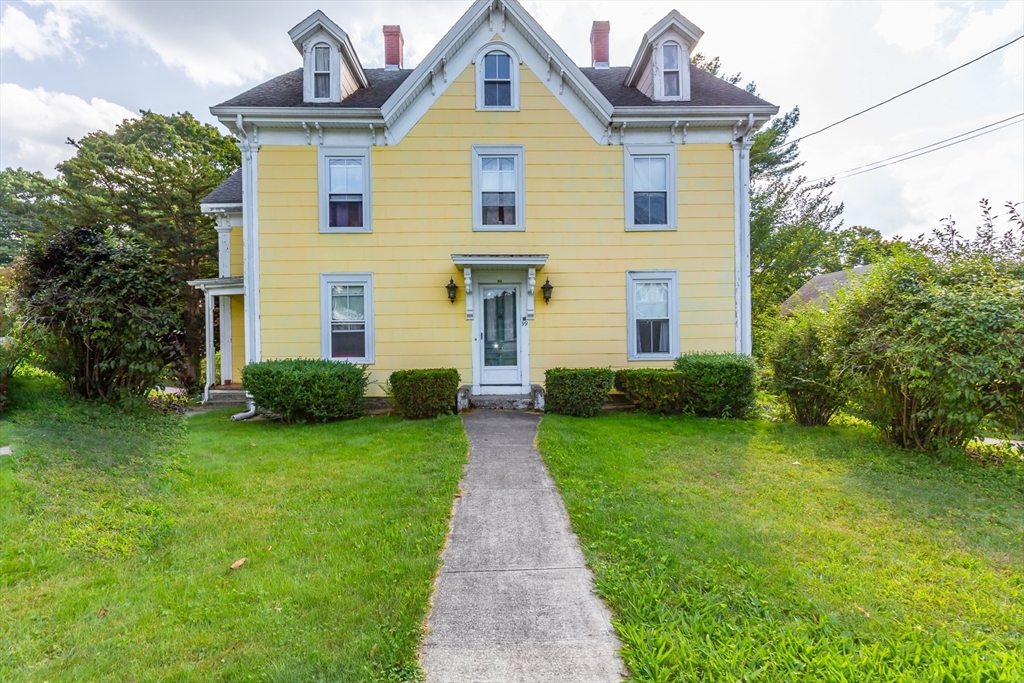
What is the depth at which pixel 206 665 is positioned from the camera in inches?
84.1

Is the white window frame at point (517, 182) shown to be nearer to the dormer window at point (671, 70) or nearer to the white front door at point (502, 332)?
the white front door at point (502, 332)

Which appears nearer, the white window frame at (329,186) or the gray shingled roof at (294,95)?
the gray shingled roof at (294,95)

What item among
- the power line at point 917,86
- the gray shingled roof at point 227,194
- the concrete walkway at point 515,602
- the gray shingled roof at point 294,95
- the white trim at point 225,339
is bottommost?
the concrete walkway at point 515,602

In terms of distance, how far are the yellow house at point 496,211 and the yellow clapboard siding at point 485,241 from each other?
0.10ft

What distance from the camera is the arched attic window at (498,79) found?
9047mm

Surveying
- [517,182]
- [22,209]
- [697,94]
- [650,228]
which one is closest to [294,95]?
[517,182]

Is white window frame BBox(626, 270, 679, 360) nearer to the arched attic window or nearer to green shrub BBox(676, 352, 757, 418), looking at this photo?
green shrub BBox(676, 352, 757, 418)

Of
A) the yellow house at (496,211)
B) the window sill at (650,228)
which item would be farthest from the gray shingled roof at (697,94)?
the window sill at (650,228)

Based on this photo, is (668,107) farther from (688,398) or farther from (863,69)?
(863,69)

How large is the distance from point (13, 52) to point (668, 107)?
49.9ft

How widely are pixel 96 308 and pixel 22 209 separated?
23316 millimetres

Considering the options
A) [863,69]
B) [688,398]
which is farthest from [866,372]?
[863,69]

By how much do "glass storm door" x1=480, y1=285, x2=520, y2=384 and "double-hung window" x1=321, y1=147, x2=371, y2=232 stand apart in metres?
2.94

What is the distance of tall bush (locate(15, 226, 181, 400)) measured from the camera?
21.4 feet
